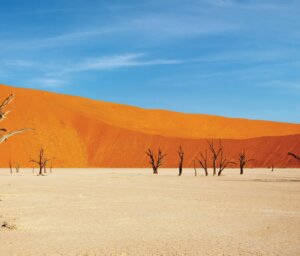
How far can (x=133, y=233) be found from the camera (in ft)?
35.8

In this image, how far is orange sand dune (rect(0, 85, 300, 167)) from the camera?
87688mm

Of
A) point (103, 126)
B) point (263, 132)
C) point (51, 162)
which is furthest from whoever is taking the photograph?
point (263, 132)

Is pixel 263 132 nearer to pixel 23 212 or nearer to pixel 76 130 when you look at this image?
pixel 76 130

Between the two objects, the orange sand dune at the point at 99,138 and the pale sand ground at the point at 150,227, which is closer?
the pale sand ground at the point at 150,227

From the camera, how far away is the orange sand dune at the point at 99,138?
8769cm

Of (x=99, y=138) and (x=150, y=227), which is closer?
(x=150, y=227)

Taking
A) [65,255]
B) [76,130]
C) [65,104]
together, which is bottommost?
[65,255]

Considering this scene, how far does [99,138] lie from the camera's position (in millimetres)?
96250

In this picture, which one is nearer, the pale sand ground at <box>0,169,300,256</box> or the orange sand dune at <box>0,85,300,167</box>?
the pale sand ground at <box>0,169,300,256</box>

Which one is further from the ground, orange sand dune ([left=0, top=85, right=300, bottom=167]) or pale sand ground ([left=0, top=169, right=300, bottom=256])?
orange sand dune ([left=0, top=85, right=300, bottom=167])

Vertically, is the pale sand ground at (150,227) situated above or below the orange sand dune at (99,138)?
below

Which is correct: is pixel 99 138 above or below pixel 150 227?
above

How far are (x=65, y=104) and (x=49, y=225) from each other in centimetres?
9954

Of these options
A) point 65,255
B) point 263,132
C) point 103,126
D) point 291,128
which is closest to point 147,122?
point 103,126
